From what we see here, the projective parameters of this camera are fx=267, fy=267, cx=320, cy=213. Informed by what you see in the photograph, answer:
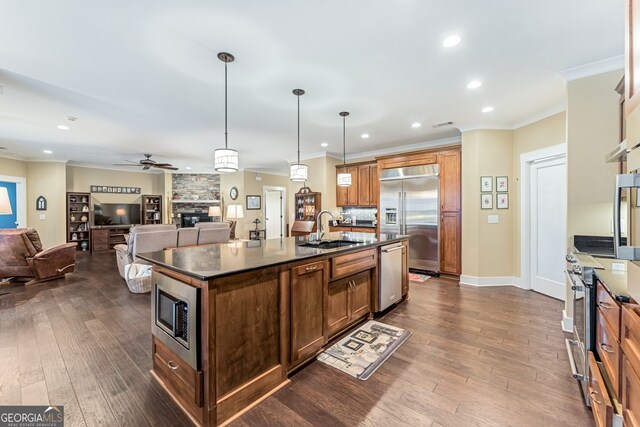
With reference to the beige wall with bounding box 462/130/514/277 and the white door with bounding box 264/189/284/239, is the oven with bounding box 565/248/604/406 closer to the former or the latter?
the beige wall with bounding box 462/130/514/277

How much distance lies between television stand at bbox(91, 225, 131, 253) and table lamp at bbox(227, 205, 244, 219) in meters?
3.19

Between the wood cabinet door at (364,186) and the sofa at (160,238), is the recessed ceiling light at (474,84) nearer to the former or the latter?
the wood cabinet door at (364,186)

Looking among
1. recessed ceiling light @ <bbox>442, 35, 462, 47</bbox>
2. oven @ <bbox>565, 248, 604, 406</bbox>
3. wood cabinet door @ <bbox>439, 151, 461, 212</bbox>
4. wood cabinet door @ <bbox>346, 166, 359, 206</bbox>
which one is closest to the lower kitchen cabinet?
oven @ <bbox>565, 248, 604, 406</bbox>

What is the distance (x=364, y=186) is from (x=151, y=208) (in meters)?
7.56

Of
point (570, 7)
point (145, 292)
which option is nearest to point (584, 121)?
point (570, 7)

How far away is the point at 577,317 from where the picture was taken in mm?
2057

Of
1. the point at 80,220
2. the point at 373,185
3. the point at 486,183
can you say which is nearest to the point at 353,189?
the point at 373,185

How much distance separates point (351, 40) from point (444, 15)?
72 cm

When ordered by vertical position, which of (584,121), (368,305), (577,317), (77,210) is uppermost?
(584,121)

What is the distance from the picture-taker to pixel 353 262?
9.00 ft

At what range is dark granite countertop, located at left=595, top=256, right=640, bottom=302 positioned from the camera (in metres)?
1.02

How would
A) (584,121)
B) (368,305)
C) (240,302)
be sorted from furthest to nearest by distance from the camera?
(368,305) < (584,121) < (240,302)

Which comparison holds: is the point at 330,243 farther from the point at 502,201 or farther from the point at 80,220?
the point at 80,220

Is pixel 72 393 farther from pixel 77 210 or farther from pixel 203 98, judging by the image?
pixel 77 210
